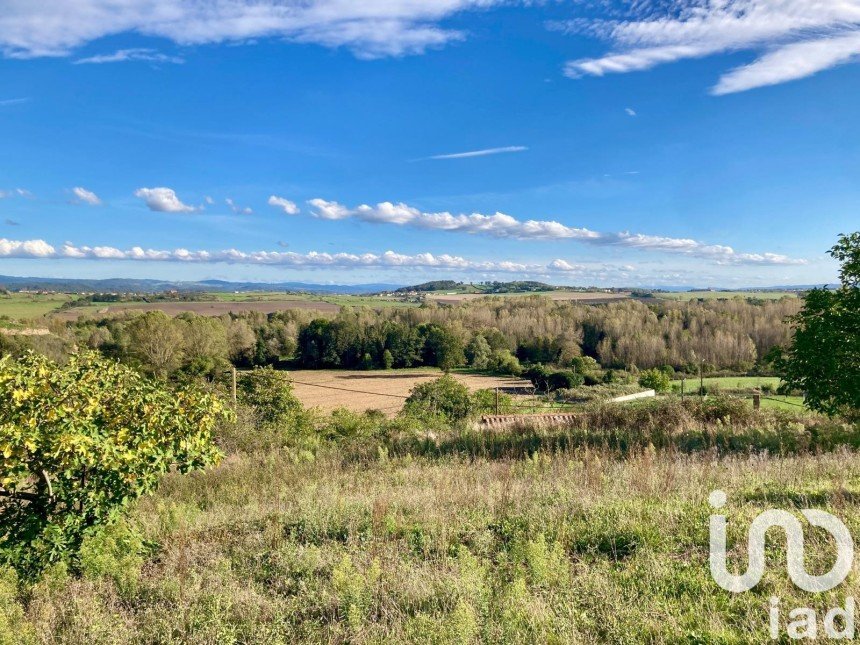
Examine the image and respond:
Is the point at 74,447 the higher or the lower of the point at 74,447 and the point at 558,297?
the lower

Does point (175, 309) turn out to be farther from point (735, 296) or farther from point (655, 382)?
point (735, 296)

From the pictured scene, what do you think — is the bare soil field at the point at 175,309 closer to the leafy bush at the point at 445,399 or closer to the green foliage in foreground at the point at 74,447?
the leafy bush at the point at 445,399

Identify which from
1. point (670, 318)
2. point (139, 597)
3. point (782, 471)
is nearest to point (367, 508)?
point (139, 597)

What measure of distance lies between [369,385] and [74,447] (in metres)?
54.4

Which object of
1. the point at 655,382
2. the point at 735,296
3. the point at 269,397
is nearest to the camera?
the point at 269,397

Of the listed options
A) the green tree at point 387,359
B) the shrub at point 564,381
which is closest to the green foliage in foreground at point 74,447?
the shrub at point 564,381

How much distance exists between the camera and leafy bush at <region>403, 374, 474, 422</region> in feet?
81.3

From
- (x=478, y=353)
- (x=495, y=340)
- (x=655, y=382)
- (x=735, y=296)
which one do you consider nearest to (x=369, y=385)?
(x=478, y=353)

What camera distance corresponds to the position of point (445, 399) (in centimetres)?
2559

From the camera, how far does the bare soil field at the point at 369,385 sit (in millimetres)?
46406

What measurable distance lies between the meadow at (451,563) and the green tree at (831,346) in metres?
4.95

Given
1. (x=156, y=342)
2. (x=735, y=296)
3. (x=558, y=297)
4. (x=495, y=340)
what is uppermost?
(x=735, y=296)

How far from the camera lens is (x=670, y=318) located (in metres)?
82.3

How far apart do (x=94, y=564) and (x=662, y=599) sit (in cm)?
539
